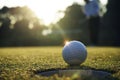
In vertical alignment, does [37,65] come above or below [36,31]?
below

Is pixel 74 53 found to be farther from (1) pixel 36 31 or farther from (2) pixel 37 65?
(1) pixel 36 31

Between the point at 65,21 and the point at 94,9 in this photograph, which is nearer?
the point at 94,9

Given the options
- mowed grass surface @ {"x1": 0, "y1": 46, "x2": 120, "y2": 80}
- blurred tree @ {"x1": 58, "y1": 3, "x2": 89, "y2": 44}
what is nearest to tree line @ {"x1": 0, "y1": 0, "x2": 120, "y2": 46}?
blurred tree @ {"x1": 58, "y1": 3, "x2": 89, "y2": 44}

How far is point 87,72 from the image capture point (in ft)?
38.7

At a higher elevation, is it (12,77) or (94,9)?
(94,9)

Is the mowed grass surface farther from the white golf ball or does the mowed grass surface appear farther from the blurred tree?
the blurred tree

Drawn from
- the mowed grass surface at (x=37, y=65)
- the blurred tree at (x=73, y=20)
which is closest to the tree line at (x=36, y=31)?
the blurred tree at (x=73, y=20)

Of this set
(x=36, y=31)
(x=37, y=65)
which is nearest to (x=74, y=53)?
(x=37, y=65)

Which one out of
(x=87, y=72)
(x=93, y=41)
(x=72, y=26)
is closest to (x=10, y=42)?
(x=93, y=41)

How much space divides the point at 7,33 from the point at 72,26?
25429 mm

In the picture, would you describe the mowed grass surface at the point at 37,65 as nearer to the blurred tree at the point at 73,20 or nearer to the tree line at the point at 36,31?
the tree line at the point at 36,31

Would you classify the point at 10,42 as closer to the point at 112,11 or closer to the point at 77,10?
the point at 112,11

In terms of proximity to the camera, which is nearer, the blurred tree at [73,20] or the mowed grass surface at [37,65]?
the mowed grass surface at [37,65]

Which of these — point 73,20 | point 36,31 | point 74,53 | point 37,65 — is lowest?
point 37,65
